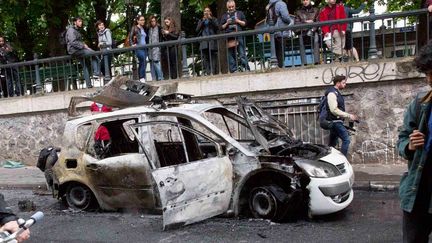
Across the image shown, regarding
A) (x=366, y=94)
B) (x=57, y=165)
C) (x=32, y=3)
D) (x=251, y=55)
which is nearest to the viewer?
(x=57, y=165)

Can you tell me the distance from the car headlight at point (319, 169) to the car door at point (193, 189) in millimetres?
946

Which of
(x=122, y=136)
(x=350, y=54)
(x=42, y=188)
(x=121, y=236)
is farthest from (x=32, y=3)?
(x=121, y=236)

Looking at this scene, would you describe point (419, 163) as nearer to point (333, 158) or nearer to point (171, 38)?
point (333, 158)

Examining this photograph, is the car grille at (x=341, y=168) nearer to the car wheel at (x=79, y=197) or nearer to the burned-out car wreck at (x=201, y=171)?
the burned-out car wreck at (x=201, y=171)

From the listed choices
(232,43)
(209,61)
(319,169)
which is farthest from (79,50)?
(319,169)

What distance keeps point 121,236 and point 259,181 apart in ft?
6.13

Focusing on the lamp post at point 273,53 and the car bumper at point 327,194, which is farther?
the lamp post at point 273,53

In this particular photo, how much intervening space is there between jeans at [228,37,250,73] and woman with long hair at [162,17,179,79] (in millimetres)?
1312

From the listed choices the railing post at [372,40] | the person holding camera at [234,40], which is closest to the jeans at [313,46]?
the railing post at [372,40]

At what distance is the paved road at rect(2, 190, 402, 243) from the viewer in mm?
5777

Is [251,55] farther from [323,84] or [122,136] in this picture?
[122,136]

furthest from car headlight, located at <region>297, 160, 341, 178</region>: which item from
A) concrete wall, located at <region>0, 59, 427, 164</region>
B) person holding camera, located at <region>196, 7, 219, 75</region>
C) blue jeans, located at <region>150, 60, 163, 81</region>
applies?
blue jeans, located at <region>150, 60, 163, 81</region>

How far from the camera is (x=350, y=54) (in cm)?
999

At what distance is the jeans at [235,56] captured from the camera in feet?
34.8
